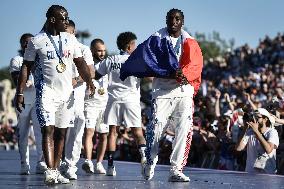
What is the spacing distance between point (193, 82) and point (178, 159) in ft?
3.05

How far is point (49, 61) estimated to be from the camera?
31.3 ft

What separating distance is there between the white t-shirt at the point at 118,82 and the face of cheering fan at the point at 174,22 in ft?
7.06

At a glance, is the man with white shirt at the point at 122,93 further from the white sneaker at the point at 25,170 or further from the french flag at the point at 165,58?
the french flag at the point at 165,58

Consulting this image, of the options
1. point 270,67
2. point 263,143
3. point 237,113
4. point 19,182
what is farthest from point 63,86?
point 270,67

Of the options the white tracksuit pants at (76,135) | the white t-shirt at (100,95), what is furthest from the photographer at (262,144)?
the white tracksuit pants at (76,135)

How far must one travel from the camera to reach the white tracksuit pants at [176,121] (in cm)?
996

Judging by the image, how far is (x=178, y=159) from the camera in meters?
9.93

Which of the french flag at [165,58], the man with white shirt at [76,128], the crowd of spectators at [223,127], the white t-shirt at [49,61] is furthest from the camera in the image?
the crowd of spectators at [223,127]

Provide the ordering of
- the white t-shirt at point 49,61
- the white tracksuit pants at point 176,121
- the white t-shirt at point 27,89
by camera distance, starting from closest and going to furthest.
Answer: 1. the white t-shirt at point 49,61
2. the white tracksuit pants at point 176,121
3. the white t-shirt at point 27,89

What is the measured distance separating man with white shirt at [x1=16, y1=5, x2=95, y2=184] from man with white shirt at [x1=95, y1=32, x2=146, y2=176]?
2.24 meters

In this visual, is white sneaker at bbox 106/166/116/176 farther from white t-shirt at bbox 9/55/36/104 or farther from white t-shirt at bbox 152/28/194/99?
white t-shirt at bbox 152/28/194/99

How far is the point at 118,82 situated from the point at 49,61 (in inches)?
105

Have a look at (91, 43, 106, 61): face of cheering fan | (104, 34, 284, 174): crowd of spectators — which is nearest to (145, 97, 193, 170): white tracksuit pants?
(91, 43, 106, 61): face of cheering fan

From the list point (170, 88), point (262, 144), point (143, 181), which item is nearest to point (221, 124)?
point (262, 144)
